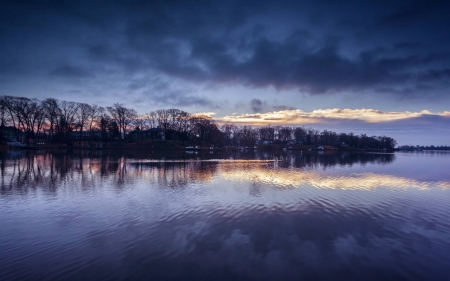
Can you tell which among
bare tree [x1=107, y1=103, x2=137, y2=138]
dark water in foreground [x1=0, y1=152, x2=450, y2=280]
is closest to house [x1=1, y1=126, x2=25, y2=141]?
bare tree [x1=107, y1=103, x2=137, y2=138]

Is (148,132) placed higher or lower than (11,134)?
higher

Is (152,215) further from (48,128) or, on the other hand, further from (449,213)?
(48,128)

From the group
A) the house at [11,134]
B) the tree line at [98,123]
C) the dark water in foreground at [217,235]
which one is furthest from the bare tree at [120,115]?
the dark water in foreground at [217,235]

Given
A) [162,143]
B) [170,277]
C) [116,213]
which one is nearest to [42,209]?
[116,213]

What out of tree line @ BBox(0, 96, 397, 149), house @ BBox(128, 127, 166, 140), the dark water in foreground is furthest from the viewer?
house @ BBox(128, 127, 166, 140)

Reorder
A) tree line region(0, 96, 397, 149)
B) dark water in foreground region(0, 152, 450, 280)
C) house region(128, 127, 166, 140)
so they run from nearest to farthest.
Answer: dark water in foreground region(0, 152, 450, 280)
tree line region(0, 96, 397, 149)
house region(128, 127, 166, 140)

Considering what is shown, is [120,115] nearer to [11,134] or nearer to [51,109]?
[51,109]

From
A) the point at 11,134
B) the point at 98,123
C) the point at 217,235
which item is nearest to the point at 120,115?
the point at 98,123

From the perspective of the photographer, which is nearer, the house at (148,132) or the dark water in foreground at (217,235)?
the dark water in foreground at (217,235)

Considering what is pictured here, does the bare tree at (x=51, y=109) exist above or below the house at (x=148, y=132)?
above

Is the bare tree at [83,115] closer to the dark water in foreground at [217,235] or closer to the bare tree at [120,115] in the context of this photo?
the bare tree at [120,115]

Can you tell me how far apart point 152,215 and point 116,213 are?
196 cm

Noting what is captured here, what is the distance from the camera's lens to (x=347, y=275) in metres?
7.26

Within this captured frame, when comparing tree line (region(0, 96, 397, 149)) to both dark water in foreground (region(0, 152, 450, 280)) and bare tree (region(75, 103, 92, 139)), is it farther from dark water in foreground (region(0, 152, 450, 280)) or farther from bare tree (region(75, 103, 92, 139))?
dark water in foreground (region(0, 152, 450, 280))
